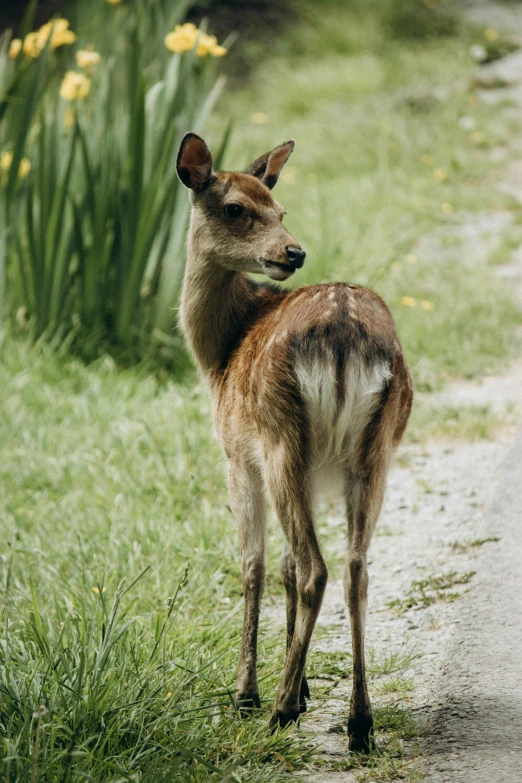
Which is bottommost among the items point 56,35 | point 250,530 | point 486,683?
point 486,683

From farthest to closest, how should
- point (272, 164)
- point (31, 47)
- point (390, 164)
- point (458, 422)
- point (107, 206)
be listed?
point (390, 164)
point (107, 206)
point (31, 47)
point (458, 422)
point (272, 164)

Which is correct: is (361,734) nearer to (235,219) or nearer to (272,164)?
(235,219)

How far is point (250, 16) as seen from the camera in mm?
13797

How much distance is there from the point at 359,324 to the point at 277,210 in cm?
84

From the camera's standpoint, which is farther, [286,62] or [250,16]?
[250,16]

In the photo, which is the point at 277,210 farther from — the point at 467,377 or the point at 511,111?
the point at 511,111

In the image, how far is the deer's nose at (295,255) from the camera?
10.5 feet

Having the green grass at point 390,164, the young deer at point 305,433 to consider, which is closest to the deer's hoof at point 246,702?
the young deer at point 305,433

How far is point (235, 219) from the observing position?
3416 mm

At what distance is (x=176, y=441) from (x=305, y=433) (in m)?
2.33

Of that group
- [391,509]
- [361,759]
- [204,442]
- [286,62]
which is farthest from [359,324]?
[286,62]

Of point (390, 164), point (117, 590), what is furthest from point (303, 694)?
point (390, 164)

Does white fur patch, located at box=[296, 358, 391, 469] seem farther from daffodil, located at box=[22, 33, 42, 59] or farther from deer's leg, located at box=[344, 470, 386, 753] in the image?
daffodil, located at box=[22, 33, 42, 59]

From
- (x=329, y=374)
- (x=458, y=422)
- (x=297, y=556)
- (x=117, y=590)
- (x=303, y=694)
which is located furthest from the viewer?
(x=458, y=422)
